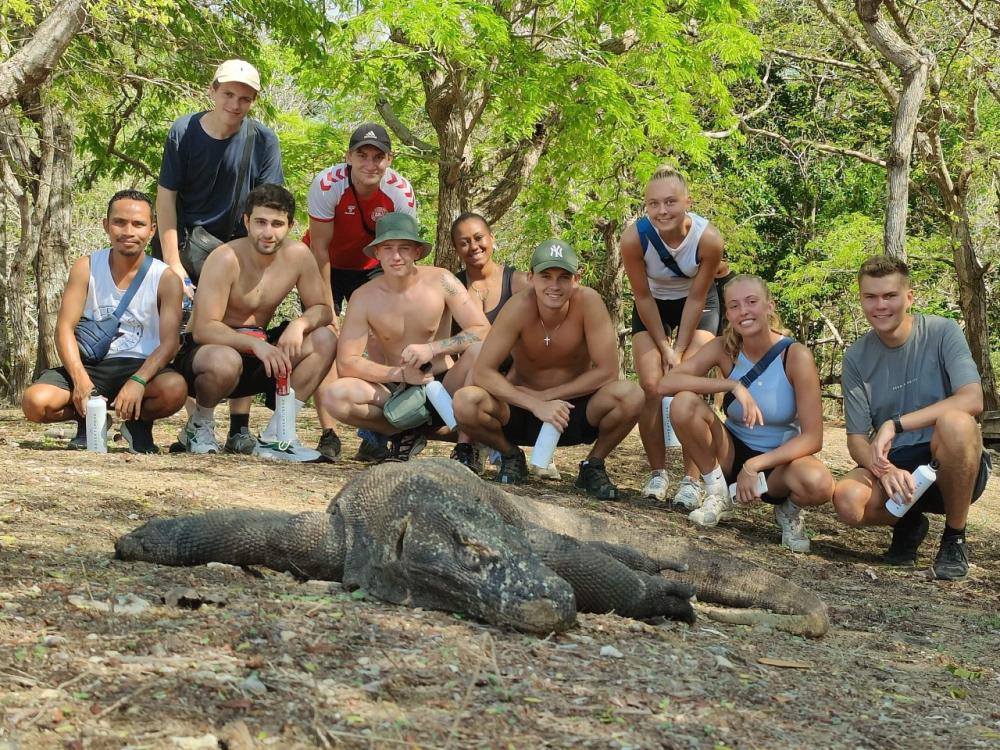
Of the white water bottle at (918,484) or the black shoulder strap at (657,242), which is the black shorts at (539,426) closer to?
the black shoulder strap at (657,242)

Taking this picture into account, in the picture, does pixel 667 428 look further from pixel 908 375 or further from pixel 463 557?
pixel 463 557

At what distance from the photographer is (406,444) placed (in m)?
6.43

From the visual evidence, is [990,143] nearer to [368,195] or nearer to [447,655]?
[368,195]

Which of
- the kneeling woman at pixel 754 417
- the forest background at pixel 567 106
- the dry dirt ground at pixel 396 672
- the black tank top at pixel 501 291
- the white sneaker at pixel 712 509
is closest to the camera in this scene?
the dry dirt ground at pixel 396 672

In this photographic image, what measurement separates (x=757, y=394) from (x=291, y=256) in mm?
2691

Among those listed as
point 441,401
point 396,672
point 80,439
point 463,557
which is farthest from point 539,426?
point 396,672

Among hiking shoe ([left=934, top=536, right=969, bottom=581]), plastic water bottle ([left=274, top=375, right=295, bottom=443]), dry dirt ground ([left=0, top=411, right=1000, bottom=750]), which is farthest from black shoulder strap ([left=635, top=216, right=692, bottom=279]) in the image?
dry dirt ground ([left=0, top=411, right=1000, bottom=750])

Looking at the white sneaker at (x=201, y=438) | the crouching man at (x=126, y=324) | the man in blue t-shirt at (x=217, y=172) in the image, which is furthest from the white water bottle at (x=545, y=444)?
the crouching man at (x=126, y=324)

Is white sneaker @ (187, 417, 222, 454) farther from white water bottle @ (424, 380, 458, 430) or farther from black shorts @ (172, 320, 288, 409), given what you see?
white water bottle @ (424, 380, 458, 430)

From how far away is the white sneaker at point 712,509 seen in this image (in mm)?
5758

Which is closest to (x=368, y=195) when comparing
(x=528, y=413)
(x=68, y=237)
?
(x=528, y=413)

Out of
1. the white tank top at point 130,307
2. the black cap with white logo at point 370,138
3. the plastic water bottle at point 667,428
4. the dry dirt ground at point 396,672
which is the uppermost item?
the black cap with white logo at point 370,138

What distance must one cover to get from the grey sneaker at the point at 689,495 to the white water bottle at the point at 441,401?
128 cm

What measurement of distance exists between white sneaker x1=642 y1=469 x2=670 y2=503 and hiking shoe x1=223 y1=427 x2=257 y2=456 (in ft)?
7.39
